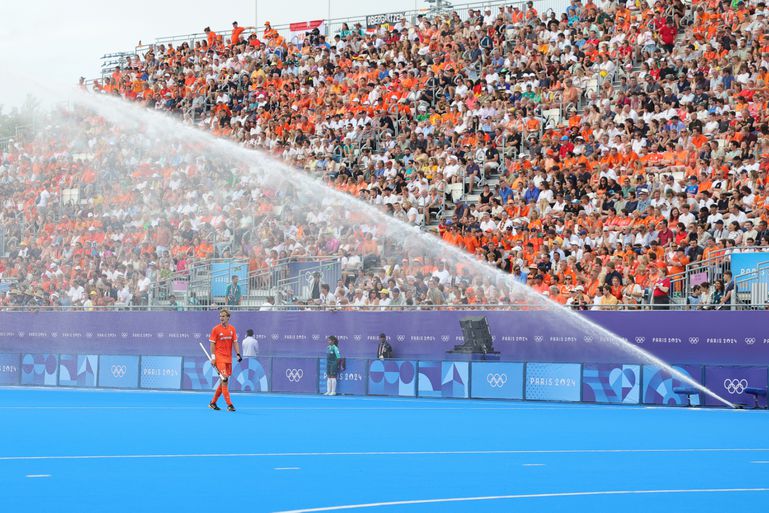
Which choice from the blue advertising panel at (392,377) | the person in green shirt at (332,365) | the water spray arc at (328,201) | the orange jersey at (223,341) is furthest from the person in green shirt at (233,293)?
the orange jersey at (223,341)

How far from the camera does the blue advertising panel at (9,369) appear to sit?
139 feet

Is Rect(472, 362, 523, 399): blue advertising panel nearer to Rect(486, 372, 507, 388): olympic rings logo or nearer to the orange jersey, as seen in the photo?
Rect(486, 372, 507, 388): olympic rings logo

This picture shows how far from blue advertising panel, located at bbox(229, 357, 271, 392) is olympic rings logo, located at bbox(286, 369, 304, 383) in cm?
72

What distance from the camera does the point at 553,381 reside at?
106 ft

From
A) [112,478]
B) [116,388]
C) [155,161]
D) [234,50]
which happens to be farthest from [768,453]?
[234,50]

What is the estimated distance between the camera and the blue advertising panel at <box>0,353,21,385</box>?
42281mm

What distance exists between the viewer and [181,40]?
57562 millimetres

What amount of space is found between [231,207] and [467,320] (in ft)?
41.1

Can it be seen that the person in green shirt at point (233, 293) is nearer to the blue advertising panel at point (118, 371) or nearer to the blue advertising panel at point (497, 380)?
the blue advertising panel at point (118, 371)

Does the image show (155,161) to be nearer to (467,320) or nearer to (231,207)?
(231,207)

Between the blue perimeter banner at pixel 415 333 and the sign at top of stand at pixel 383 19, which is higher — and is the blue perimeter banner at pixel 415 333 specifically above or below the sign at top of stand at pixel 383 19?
below

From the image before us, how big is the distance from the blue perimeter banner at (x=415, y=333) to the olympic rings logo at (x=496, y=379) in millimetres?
755

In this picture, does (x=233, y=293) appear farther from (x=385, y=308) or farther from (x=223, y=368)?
(x=223, y=368)

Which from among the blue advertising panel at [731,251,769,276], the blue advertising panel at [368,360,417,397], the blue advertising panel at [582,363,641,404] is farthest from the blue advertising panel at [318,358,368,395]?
the blue advertising panel at [731,251,769,276]
